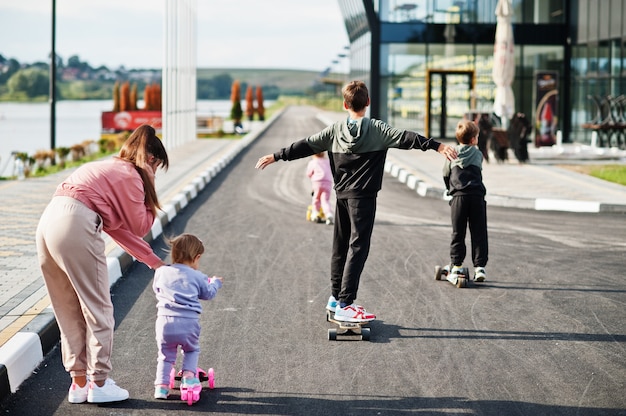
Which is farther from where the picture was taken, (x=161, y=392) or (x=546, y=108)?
(x=546, y=108)

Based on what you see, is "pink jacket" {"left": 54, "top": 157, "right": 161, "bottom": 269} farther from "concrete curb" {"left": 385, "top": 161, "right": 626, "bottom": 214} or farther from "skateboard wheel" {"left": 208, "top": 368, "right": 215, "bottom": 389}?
"concrete curb" {"left": 385, "top": 161, "right": 626, "bottom": 214}

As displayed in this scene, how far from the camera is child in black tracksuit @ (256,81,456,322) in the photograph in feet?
20.4

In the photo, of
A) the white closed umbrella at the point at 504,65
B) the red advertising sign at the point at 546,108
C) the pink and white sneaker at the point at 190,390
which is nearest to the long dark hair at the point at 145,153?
the pink and white sneaker at the point at 190,390

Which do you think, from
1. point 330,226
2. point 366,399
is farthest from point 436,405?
point 330,226

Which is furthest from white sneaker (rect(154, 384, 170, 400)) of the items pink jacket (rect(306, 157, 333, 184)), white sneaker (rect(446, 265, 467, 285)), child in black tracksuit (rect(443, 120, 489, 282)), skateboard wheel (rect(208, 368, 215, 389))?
pink jacket (rect(306, 157, 333, 184))

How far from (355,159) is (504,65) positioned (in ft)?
62.2

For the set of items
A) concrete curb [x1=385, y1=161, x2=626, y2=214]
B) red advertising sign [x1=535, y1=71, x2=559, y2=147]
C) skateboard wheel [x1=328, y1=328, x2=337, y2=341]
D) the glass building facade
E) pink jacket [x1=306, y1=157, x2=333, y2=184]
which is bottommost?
skateboard wheel [x1=328, y1=328, x2=337, y2=341]

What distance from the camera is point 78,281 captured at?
4.74m

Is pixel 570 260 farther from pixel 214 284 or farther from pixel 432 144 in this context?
pixel 214 284

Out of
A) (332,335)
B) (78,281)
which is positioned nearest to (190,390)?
(78,281)

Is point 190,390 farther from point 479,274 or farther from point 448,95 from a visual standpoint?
point 448,95

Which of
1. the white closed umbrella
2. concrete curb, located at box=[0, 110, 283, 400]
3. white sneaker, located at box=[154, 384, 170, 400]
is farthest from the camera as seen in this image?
the white closed umbrella

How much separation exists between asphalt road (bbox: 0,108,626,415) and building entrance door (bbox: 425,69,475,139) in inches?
764

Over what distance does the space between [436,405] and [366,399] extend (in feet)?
1.22
